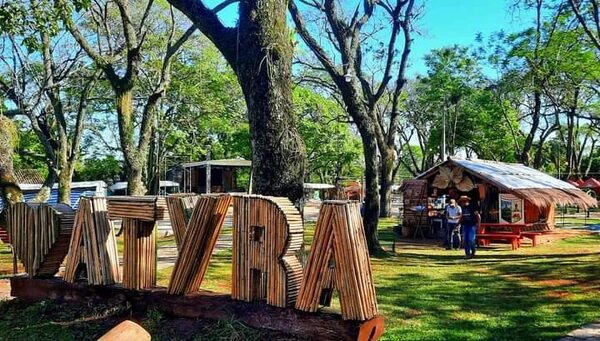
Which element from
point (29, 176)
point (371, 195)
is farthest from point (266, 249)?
point (29, 176)

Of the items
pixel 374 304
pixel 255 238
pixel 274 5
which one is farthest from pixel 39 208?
pixel 374 304

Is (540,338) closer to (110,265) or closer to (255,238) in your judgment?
(255,238)

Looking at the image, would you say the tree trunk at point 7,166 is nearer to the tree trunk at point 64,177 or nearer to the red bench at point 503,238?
Answer: the tree trunk at point 64,177

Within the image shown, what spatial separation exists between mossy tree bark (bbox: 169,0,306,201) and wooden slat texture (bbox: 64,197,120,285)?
5.68 ft

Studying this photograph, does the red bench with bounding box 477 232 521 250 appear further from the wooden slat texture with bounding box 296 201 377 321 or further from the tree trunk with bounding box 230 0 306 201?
the wooden slat texture with bounding box 296 201 377 321

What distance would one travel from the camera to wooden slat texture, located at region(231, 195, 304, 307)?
4859 mm

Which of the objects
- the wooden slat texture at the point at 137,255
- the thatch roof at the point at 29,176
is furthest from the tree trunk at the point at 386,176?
the thatch roof at the point at 29,176

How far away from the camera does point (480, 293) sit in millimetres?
9258

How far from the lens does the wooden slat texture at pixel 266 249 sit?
486 centimetres

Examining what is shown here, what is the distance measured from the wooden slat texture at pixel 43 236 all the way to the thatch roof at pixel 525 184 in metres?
14.2

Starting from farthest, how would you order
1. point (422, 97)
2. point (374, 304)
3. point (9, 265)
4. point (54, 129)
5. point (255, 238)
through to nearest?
point (422, 97)
point (54, 129)
point (9, 265)
point (255, 238)
point (374, 304)

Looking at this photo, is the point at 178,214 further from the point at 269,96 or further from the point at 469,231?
the point at 469,231

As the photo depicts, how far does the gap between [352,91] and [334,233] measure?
9.02 m

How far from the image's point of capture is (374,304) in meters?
4.52
